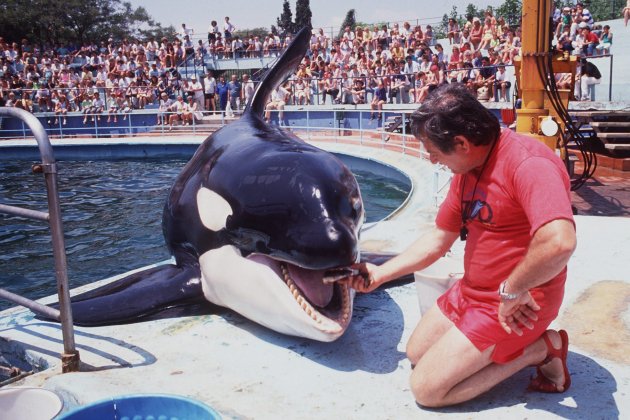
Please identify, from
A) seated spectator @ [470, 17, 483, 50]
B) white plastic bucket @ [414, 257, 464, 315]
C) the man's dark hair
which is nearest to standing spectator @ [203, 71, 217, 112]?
seated spectator @ [470, 17, 483, 50]

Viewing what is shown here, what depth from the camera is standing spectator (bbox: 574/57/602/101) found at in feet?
46.6

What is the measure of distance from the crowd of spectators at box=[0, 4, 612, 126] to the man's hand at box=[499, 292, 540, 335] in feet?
41.1

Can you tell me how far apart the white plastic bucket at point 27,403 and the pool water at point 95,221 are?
12.1ft

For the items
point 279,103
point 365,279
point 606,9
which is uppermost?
point 606,9

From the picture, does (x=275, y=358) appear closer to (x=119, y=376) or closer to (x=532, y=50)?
(x=119, y=376)

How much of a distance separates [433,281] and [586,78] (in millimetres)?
13157

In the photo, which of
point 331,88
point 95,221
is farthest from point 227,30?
point 95,221

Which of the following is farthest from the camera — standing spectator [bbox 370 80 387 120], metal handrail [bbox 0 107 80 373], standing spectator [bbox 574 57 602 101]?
standing spectator [bbox 370 80 387 120]

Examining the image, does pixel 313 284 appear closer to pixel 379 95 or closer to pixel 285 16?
pixel 379 95

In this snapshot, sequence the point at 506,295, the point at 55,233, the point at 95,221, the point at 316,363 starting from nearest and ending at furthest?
the point at 506,295 < the point at 55,233 < the point at 316,363 < the point at 95,221

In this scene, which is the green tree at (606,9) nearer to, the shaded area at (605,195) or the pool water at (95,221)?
the pool water at (95,221)

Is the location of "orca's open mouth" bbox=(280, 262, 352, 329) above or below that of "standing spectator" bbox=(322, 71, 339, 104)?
below

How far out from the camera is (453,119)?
241 cm

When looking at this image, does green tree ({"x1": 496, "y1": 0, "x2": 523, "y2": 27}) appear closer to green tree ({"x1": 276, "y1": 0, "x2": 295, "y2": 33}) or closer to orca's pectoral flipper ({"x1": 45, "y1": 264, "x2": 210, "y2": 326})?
orca's pectoral flipper ({"x1": 45, "y1": 264, "x2": 210, "y2": 326})
